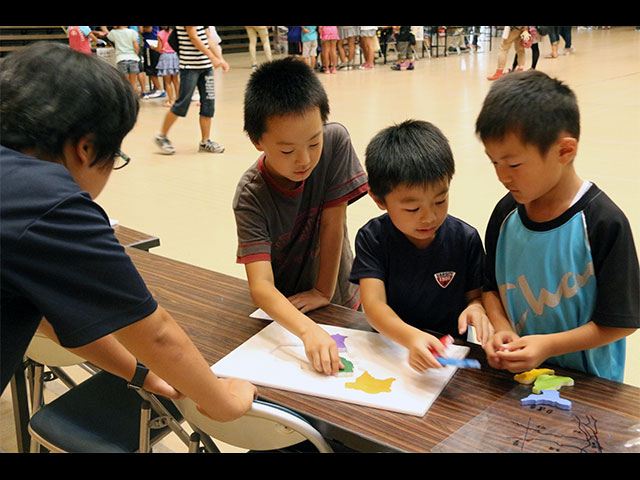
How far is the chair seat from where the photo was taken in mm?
1417

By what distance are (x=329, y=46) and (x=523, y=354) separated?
1023 centimetres

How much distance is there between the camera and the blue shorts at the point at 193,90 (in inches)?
198

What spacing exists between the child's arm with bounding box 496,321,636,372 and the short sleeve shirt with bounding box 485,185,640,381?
0.08 feet

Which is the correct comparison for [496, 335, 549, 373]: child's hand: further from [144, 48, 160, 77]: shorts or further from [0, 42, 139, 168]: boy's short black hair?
[144, 48, 160, 77]: shorts

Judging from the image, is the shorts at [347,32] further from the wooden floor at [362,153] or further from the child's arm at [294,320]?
the child's arm at [294,320]

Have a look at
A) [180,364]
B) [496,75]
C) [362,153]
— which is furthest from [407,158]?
[496,75]

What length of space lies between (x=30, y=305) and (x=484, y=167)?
3.99 meters

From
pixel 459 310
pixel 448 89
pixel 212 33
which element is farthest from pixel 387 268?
pixel 448 89

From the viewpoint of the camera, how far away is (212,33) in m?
5.60

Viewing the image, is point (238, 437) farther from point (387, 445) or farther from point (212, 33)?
point (212, 33)

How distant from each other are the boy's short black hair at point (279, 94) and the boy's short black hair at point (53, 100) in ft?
1.87

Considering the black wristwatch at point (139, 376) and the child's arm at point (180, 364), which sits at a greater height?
the child's arm at point (180, 364)

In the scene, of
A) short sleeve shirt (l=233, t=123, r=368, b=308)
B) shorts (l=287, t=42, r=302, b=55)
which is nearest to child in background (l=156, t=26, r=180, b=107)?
shorts (l=287, t=42, r=302, b=55)

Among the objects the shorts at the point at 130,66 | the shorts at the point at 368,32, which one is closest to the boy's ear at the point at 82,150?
the shorts at the point at 130,66
